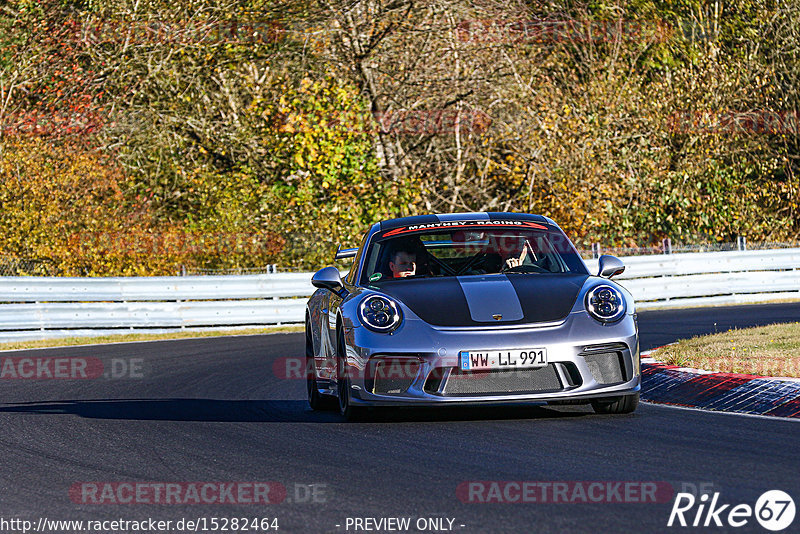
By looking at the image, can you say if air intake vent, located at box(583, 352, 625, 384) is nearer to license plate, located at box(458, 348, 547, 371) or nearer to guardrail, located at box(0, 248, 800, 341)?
license plate, located at box(458, 348, 547, 371)

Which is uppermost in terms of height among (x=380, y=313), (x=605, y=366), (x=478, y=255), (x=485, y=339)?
(x=478, y=255)

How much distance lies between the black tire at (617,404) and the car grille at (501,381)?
0.57 metres

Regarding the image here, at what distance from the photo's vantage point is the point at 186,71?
32.1 m

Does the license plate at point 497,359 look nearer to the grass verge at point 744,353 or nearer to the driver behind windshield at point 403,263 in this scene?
the driver behind windshield at point 403,263

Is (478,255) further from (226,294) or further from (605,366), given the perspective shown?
(226,294)

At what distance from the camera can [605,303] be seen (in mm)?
8000

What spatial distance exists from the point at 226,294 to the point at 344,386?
1516 centimetres

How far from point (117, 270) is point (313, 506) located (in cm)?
2215

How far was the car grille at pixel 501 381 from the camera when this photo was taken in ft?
25.0

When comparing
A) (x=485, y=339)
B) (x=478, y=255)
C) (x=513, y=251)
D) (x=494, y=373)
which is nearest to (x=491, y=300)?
(x=485, y=339)

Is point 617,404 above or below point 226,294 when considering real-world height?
below

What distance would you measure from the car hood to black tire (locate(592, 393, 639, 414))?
0.73 m

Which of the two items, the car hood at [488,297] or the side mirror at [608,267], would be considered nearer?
the car hood at [488,297]

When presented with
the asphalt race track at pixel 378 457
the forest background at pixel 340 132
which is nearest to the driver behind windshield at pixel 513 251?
the asphalt race track at pixel 378 457
